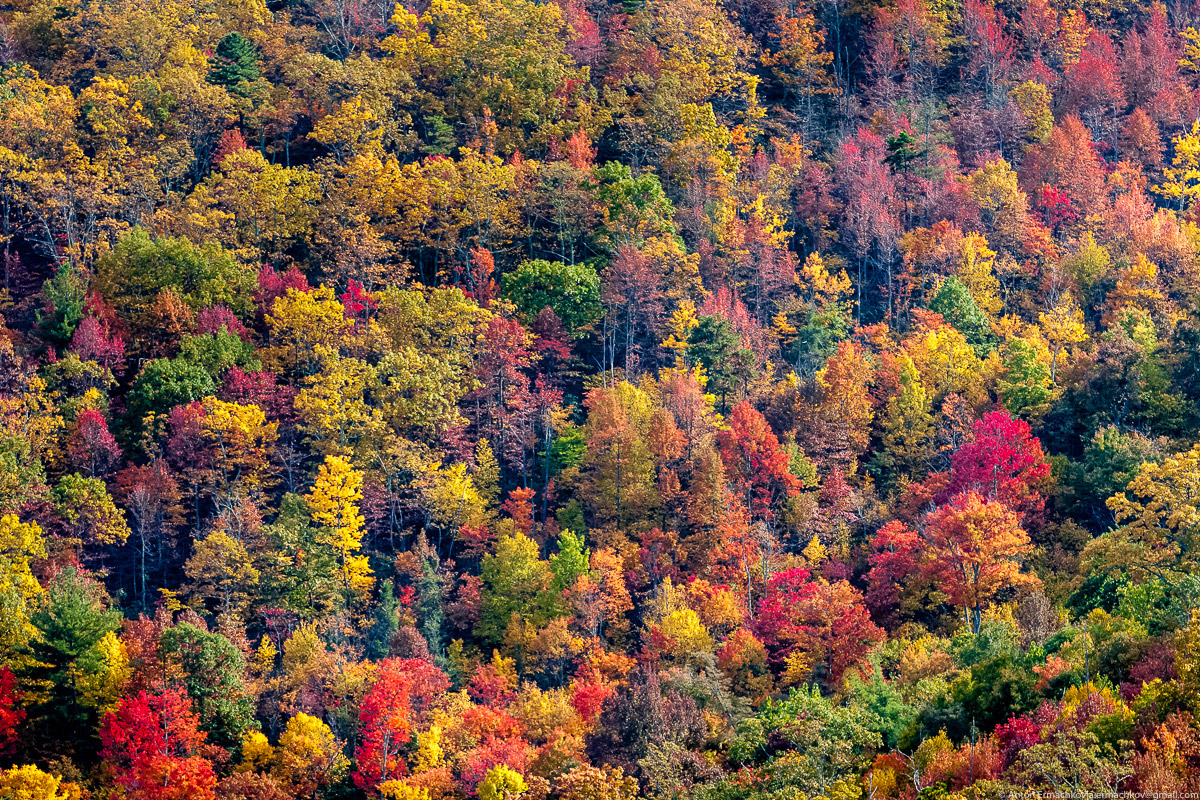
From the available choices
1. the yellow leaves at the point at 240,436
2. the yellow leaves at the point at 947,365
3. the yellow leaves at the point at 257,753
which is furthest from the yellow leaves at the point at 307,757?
the yellow leaves at the point at 947,365

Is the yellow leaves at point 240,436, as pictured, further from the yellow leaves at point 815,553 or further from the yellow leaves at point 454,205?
the yellow leaves at point 815,553

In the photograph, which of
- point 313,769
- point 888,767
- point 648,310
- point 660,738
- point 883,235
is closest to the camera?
point 888,767

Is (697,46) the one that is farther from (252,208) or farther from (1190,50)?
Answer: (1190,50)

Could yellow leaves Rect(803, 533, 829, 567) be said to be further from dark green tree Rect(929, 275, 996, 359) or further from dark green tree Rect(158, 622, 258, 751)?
dark green tree Rect(158, 622, 258, 751)

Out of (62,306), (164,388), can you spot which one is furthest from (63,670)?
(62,306)

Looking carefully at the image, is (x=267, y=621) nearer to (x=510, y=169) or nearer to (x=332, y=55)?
(x=510, y=169)

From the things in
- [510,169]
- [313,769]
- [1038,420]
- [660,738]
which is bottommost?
[313,769]

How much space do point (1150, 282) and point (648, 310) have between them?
31.4 metres

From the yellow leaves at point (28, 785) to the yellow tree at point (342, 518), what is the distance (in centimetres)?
1774

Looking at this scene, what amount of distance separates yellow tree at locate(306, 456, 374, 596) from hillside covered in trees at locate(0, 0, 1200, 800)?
1.23ft

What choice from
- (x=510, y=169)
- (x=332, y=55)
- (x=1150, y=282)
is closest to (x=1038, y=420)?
(x=1150, y=282)

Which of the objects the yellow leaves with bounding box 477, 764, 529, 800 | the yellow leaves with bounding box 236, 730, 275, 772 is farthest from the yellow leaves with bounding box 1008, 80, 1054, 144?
the yellow leaves with bounding box 236, 730, 275, 772

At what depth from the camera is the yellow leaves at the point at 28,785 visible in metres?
69.1

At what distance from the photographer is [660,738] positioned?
64750 mm
